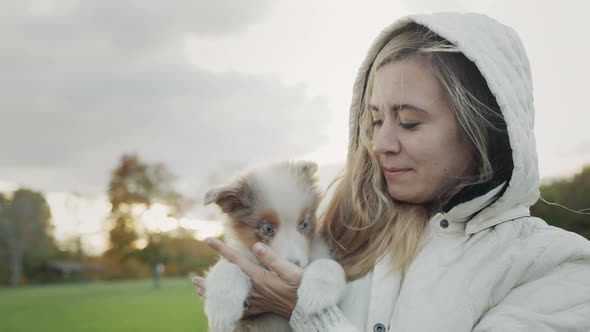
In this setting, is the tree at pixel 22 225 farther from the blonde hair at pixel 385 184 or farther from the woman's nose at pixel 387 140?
the woman's nose at pixel 387 140

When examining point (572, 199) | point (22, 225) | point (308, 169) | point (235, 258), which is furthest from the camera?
point (22, 225)

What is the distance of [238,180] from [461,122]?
1.31 m

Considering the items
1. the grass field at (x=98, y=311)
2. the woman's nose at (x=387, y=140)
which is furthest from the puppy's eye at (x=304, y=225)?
the grass field at (x=98, y=311)

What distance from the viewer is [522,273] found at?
223cm

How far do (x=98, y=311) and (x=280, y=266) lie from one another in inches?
809

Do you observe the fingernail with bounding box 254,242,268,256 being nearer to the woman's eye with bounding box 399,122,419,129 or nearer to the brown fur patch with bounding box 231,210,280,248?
the brown fur patch with bounding box 231,210,280,248

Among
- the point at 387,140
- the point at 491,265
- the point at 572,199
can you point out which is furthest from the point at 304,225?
the point at 572,199

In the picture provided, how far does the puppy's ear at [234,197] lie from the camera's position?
9.73 ft

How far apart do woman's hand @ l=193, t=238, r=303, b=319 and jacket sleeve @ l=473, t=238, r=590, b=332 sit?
33.9 inches

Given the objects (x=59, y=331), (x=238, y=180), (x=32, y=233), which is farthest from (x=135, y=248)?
(x=238, y=180)

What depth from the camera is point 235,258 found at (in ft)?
8.99

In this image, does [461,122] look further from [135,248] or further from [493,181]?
[135,248]

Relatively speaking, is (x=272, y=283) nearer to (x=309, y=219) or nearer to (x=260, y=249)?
(x=260, y=249)

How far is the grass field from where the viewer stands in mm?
18312
